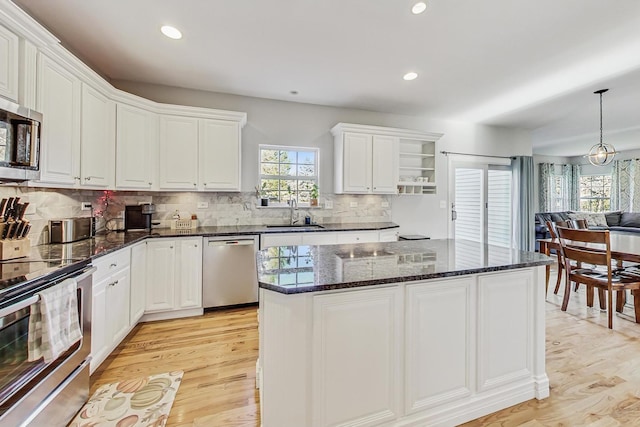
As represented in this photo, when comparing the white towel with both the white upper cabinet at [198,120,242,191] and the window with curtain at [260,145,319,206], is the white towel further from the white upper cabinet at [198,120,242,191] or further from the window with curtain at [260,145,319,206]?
the window with curtain at [260,145,319,206]

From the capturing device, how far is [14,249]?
5.75 ft

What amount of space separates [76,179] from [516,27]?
154 inches

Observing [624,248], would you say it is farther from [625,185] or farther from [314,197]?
[625,185]

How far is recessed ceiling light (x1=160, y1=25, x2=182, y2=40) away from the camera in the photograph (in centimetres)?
245

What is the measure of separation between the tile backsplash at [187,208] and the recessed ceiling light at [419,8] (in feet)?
8.70

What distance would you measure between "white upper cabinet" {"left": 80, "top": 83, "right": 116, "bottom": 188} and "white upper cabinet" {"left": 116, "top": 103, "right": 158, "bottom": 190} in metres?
0.07

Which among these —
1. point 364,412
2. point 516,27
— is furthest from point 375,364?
point 516,27

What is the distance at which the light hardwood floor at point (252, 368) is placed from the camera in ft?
5.73

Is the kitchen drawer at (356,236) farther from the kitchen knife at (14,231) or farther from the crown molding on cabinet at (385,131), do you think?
the kitchen knife at (14,231)

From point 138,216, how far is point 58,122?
1.45 m

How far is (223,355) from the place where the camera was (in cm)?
244

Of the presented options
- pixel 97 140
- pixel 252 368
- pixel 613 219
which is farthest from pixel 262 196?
pixel 613 219

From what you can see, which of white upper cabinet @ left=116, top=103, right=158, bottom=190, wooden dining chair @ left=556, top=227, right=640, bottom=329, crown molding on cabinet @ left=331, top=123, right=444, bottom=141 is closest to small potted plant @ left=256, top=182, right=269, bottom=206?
white upper cabinet @ left=116, top=103, right=158, bottom=190

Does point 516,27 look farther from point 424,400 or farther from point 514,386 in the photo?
point 424,400
